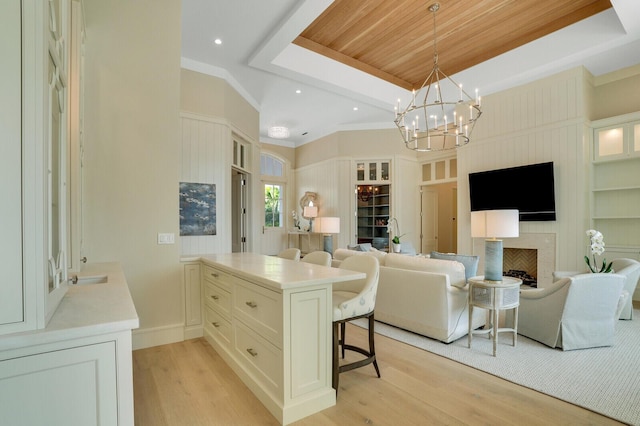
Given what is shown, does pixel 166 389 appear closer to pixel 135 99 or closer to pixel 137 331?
pixel 137 331

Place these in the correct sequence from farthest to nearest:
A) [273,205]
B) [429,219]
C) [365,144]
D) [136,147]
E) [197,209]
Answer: [273,205]
[429,219]
[365,144]
[197,209]
[136,147]

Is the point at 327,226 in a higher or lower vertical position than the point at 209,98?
lower

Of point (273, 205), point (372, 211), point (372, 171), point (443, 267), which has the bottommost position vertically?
point (443, 267)

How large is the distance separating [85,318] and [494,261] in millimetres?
3409

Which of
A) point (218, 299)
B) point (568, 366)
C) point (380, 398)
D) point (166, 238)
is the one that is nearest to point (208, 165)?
point (166, 238)

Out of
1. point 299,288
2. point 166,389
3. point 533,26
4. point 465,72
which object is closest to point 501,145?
point 465,72

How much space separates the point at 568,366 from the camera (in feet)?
9.27

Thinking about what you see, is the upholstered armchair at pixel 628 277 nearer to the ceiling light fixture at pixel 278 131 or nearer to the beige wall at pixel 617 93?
the beige wall at pixel 617 93

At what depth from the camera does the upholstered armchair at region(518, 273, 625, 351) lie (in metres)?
3.13

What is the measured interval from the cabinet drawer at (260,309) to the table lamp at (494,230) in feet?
7.56

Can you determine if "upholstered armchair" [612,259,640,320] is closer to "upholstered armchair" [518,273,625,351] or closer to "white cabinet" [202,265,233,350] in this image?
"upholstered armchair" [518,273,625,351]

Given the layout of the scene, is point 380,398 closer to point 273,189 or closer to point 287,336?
point 287,336

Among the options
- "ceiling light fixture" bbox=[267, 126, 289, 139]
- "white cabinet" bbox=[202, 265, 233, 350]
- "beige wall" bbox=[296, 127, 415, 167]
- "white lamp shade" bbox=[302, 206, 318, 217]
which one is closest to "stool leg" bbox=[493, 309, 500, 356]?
"white cabinet" bbox=[202, 265, 233, 350]

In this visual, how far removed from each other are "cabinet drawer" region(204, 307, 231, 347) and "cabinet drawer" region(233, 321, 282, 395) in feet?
0.73
